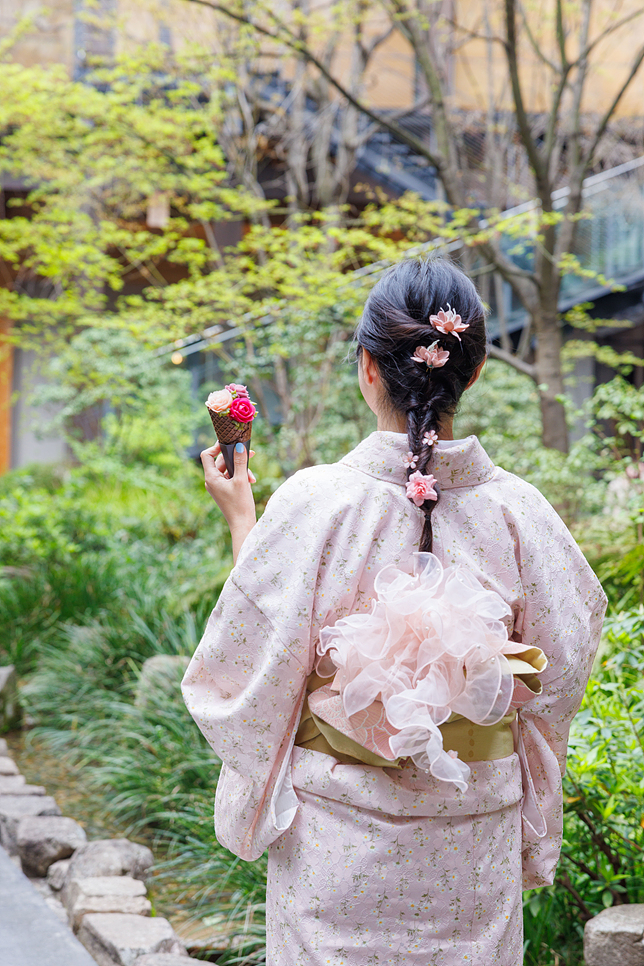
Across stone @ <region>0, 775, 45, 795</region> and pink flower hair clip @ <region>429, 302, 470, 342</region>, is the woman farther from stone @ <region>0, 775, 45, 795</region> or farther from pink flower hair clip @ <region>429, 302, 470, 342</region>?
stone @ <region>0, 775, 45, 795</region>

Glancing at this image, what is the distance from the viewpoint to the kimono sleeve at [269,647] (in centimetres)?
146

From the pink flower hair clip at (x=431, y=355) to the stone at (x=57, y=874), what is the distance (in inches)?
102

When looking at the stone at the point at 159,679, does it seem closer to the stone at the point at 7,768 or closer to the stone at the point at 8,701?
the stone at the point at 7,768

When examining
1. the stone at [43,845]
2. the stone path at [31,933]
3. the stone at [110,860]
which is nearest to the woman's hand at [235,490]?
the stone path at [31,933]

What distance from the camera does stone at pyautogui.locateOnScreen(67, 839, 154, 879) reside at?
312 cm

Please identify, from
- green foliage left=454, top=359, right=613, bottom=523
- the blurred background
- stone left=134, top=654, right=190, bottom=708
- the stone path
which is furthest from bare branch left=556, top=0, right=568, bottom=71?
the stone path

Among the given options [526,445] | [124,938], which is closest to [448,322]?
[124,938]

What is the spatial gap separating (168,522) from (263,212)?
2839mm

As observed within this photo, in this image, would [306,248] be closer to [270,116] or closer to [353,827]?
[270,116]

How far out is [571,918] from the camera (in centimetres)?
270

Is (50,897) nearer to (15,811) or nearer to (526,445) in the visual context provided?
(15,811)

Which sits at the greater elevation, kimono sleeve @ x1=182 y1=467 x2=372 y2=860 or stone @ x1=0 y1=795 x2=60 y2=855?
kimono sleeve @ x1=182 y1=467 x2=372 y2=860

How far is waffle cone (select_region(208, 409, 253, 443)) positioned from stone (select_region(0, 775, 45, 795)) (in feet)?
9.34

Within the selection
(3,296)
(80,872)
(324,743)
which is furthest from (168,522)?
(324,743)
